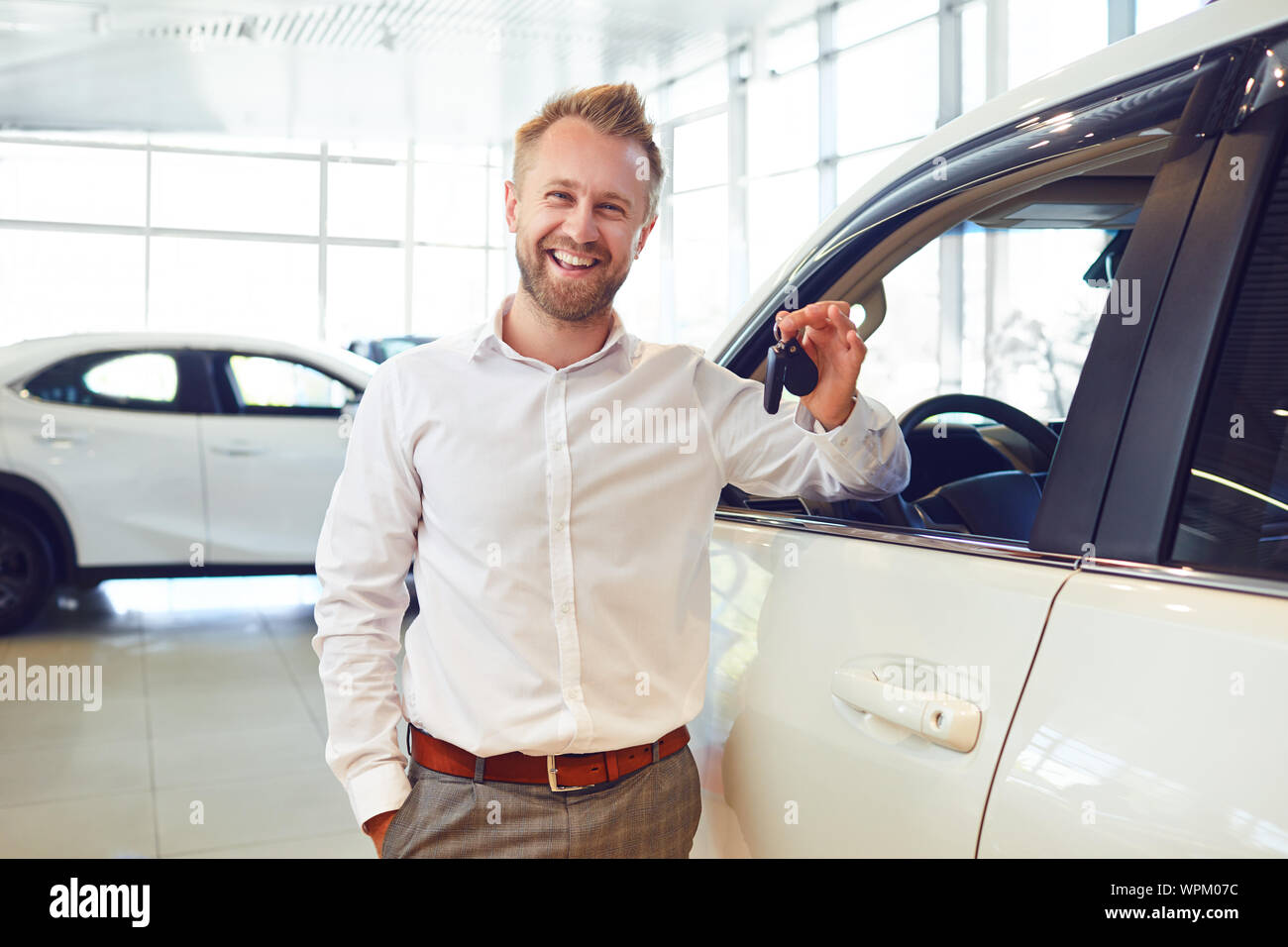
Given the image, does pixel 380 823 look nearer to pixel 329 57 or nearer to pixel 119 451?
pixel 119 451

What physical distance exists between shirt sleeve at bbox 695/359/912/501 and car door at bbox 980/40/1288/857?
15.7 inches

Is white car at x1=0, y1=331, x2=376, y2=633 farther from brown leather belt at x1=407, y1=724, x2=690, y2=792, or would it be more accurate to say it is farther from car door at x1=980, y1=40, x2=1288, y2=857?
car door at x1=980, y1=40, x2=1288, y2=857

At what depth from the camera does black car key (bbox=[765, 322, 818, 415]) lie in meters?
1.29

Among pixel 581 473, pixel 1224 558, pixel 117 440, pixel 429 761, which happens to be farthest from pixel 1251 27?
pixel 117 440

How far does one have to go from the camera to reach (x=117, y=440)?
5195 millimetres

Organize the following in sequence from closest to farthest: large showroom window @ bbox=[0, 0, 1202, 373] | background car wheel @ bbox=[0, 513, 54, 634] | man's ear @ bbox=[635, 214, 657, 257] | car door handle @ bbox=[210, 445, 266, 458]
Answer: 1. man's ear @ bbox=[635, 214, 657, 257]
2. background car wheel @ bbox=[0, 513, 54, 634]
3. car door handle @ bbox=[210, 445, 266, 458]
4. large showroom window @ bbox=[0, 0, 1202, 373]

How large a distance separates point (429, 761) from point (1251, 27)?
1.29 meters

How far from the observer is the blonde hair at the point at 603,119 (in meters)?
1.54

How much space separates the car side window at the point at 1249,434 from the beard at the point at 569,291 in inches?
33.3

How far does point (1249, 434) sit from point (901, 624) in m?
0.38

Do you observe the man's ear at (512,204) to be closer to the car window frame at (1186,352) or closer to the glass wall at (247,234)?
the car window frame at (1186,352)

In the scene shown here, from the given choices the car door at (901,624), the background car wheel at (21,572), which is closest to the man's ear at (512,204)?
the car door at (901,624)

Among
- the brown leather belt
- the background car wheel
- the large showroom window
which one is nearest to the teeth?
the brown leather belt
